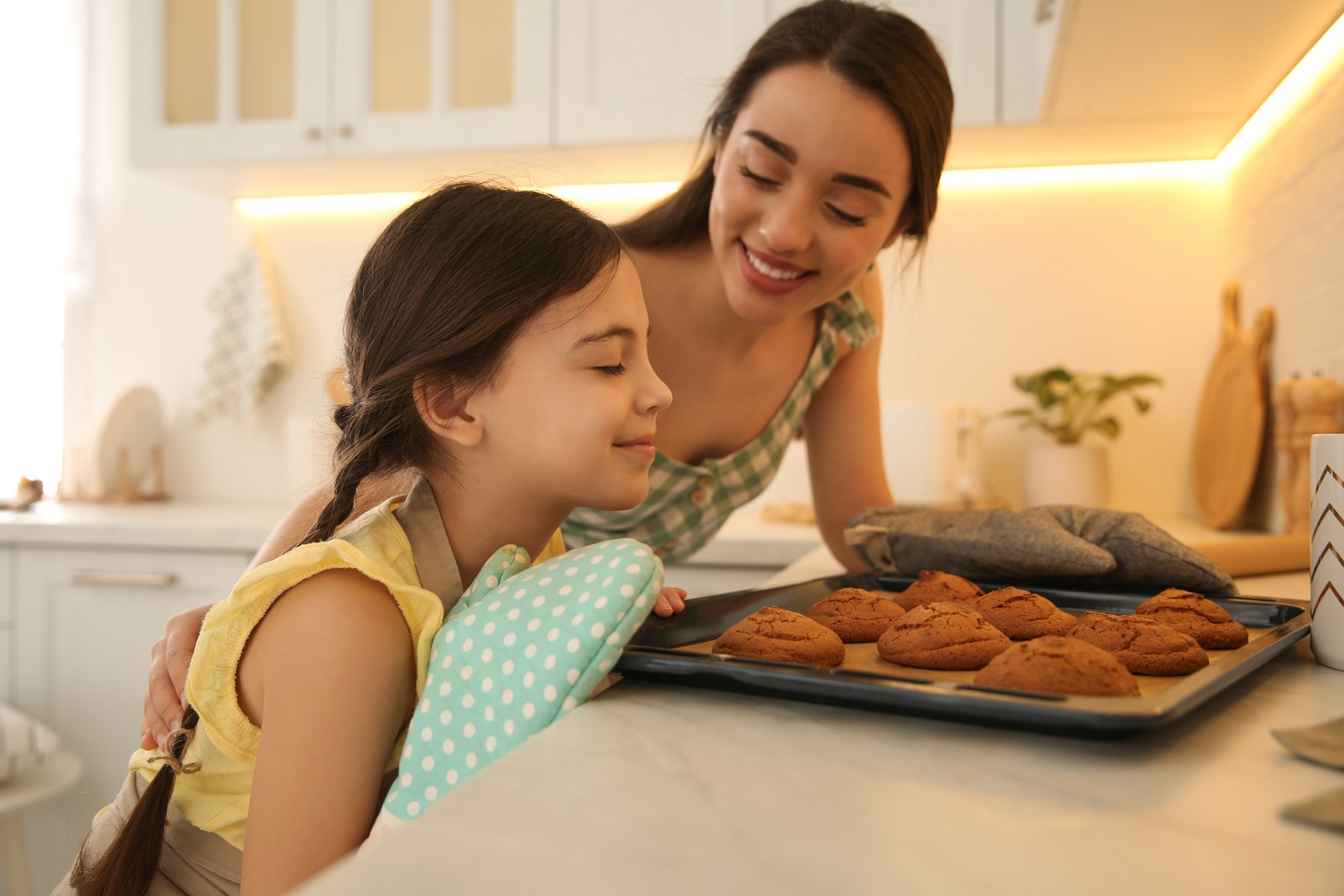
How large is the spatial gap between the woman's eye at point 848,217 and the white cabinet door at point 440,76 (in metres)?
1.16

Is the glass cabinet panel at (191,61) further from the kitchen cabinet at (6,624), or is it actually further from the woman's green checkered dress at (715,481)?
the woman's green checkered dress at (715,481)

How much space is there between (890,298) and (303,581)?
6.05ft

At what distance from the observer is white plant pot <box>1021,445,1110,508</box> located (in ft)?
6.57

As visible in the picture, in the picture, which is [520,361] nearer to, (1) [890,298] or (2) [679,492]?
(2) [679,492]

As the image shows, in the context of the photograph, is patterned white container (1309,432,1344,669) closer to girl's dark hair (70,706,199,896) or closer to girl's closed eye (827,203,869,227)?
girl's closed eye (827,203,869,227)

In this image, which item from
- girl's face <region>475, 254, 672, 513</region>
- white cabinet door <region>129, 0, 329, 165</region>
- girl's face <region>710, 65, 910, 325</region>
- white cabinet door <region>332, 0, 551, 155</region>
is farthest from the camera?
white cabinet door <region>129, 0, 329, 165</region>

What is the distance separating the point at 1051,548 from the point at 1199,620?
0.23 m

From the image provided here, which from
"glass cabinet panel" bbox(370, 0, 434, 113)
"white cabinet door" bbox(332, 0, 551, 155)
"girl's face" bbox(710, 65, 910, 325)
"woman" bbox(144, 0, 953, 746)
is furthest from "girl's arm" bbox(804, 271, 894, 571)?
"glass cabinet panel" bbox(370, 0, 434, 113)

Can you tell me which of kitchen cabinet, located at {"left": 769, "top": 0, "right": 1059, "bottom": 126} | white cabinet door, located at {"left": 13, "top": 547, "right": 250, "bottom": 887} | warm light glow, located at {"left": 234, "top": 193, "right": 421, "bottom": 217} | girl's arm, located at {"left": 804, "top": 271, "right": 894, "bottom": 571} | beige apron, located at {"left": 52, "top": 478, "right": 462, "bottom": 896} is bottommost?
white cabinet door, located at {"left": 13, "top": 547, "right": 250, "bottom": 887}

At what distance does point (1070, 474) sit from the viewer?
6.58ft

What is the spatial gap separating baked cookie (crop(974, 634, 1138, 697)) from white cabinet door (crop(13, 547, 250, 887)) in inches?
73.2

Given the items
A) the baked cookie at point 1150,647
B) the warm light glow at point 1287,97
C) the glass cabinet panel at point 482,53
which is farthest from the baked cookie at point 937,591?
the glass cabinet panel at point 482,53

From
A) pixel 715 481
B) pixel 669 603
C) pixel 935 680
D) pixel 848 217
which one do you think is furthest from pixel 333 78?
pixel 935 680

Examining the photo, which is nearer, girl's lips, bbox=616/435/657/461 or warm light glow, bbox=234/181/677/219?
girl's lips, bbox=616/435/657/461
